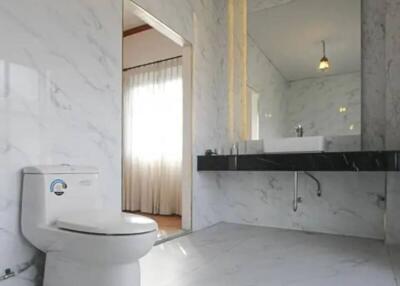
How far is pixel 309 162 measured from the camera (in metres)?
2.38

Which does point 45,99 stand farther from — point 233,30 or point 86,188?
point 233,30

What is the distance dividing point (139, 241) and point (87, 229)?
0.24 metres

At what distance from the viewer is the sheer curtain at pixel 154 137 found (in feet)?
12.5

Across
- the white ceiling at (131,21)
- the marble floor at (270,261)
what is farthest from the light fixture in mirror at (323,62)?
the white ceiling at (131,21)

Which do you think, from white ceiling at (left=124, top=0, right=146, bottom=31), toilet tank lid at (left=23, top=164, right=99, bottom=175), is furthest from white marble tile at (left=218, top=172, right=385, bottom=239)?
white ceiling at (left=124, top=0, right=146, bottom=31)

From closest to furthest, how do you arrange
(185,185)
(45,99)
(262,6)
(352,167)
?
(45,99) < (352,167) < (185,185) < (262,6)

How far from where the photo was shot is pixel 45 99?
1.58m

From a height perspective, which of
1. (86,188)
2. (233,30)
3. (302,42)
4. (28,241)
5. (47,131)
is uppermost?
(233,30)

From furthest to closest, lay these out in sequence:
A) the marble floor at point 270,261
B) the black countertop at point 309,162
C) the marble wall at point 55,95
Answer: the black countertop at point 309,162
the marble floor at point 270,261
the marble wall at point 55,95

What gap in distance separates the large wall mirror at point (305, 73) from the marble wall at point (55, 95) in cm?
157

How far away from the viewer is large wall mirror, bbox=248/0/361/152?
2.65 m

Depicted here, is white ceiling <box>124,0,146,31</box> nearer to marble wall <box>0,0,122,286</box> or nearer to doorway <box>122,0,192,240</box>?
doorway <box>122,0,192,240</box>

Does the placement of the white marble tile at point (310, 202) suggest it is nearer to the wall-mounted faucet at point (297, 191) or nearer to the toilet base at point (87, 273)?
the wall-mounted faucet at point (297, 191)

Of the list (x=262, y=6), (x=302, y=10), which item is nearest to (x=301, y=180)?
(x=302, y=10)
